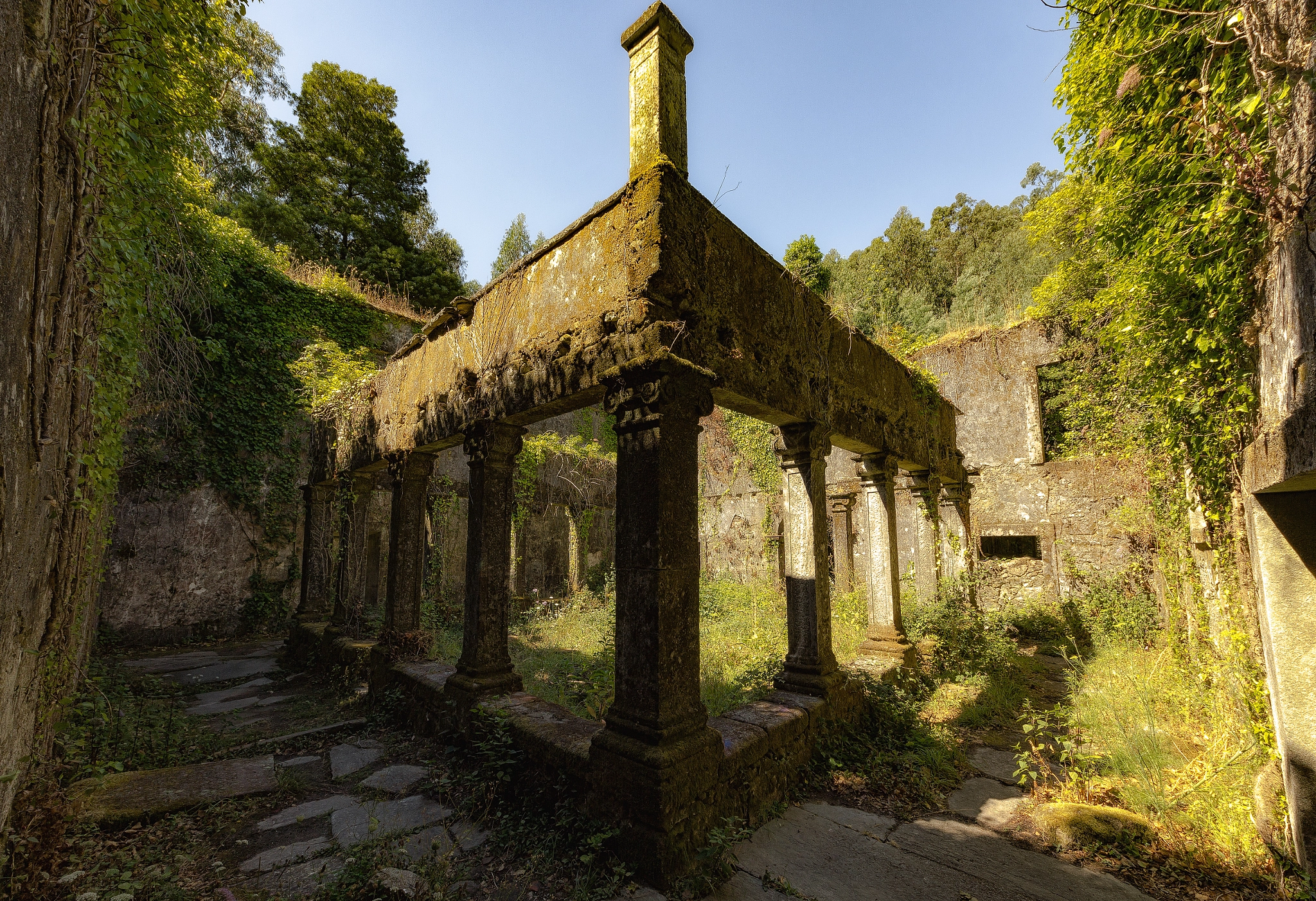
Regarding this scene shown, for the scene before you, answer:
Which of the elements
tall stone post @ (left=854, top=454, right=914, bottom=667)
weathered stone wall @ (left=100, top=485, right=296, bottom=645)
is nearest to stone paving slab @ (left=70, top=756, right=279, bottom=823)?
tall stone post @ (left=854, top=454, right=914, bottom=667)

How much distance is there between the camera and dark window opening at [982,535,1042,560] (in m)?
11.1

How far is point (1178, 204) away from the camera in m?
3.65

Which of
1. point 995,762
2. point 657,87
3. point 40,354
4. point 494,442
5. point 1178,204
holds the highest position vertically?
point 657,87

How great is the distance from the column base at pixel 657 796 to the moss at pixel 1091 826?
2.20 m

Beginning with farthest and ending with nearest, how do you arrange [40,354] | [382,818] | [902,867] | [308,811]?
1. [308,811]
2. [382,818]
3. [902,867]
4. [40,354]

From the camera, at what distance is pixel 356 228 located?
19.3 m

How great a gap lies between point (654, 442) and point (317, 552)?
8108 millimetres

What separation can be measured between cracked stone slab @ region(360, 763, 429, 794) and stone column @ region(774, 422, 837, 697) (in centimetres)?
298

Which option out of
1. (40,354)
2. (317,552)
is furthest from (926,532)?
(317,552)

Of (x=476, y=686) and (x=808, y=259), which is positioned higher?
(x=808, y=259)

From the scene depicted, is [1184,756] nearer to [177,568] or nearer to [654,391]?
[654,391]

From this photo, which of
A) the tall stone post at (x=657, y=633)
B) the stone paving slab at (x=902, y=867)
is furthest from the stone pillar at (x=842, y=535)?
the tall stone post at (x=657, y=633)

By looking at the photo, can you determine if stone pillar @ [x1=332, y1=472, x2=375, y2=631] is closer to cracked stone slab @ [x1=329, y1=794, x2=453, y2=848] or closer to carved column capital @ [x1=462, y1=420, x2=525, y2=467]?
carved column capital @ [x1=462, y1=420, x2=525, y2=467]

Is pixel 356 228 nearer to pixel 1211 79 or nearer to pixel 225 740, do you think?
pixel 225 740
